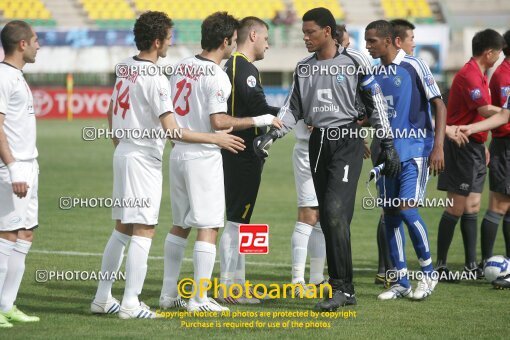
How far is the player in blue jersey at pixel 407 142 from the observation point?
7902 millimetres

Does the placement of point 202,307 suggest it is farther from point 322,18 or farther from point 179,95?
point 322,18

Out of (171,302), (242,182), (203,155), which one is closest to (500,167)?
(242,182)

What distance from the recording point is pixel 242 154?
8.01m

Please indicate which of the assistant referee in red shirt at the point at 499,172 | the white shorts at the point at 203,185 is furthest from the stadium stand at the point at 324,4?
the white shorts at the point at 203,185

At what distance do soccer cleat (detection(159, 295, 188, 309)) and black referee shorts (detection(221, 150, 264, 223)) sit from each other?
3.29ft

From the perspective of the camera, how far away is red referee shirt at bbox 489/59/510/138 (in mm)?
9180

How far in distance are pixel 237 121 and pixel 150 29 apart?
1.02 m

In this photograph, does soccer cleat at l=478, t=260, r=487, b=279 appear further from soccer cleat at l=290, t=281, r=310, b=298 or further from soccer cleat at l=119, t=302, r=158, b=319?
soccer cleat at l=119, t=302, r=158, b=319

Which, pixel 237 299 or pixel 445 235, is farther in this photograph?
pixel 445 235

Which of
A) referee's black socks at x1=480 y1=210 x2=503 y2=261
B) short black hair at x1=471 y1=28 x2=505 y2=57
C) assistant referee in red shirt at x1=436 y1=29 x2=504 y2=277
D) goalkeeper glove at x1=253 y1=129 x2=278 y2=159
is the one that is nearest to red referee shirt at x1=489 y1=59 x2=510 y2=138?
assistant referee in red shirt at x1=436 y1=29 x2=504 y2=277

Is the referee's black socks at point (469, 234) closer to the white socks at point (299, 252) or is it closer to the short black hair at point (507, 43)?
the short black hair at point (507, 43)

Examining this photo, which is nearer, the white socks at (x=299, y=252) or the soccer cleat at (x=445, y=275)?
the white socks at (x=299, y=252)

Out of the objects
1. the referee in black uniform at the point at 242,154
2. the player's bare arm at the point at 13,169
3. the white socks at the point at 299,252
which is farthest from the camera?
the white socks at the point at 299,252

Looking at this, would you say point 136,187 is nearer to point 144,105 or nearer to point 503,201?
point 144,105
